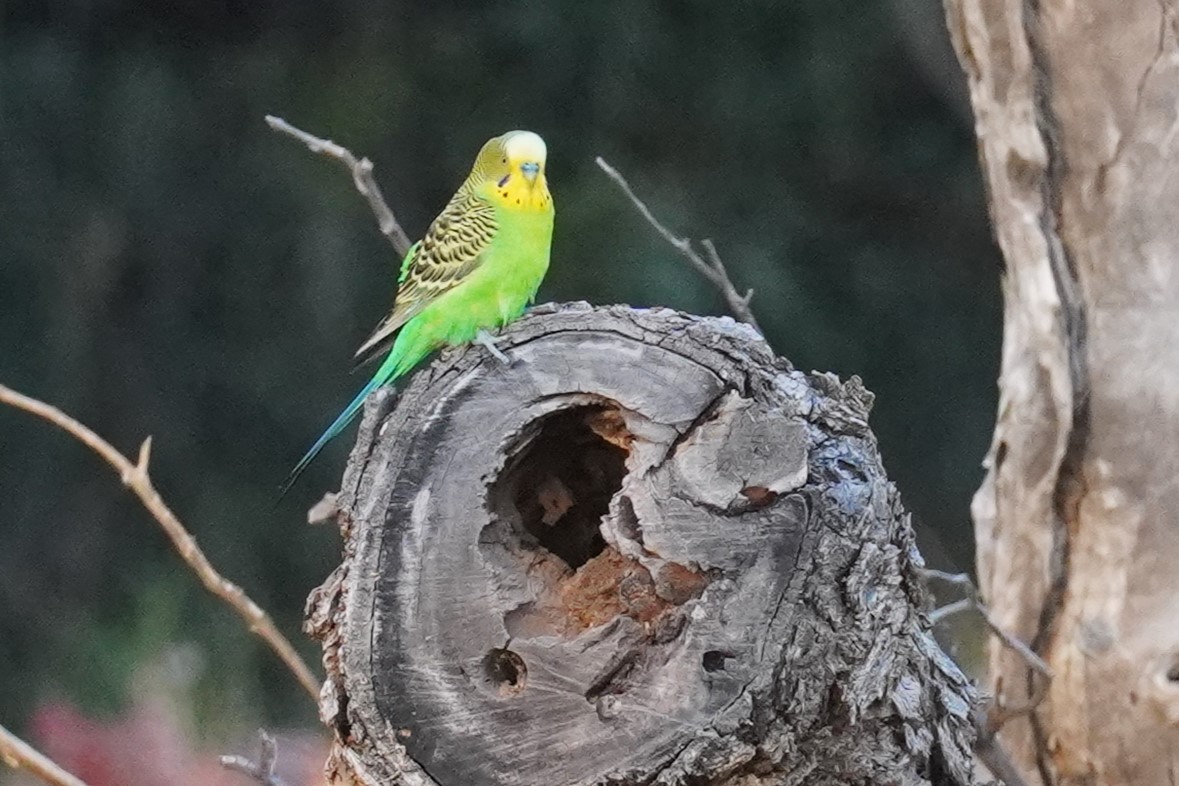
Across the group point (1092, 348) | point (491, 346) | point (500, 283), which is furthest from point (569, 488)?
point (1092, 348)

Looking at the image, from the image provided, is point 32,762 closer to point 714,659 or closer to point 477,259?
point 714,659

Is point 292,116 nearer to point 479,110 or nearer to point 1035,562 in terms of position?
point 479,110

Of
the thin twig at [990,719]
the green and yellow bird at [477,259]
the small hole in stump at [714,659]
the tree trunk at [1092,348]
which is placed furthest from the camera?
→ the tree trunk at [1092,348]

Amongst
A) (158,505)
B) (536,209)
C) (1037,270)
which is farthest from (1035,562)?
(158,505)

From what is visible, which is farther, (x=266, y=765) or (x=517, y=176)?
(x=517, y=176)

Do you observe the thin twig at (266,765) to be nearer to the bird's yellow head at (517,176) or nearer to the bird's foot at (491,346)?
the bird's foot at (491,346)

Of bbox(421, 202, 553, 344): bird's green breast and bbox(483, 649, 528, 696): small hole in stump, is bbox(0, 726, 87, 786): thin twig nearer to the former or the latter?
bbox(483, 649, 528, 696): small hole in stump

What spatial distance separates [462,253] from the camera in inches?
52.1

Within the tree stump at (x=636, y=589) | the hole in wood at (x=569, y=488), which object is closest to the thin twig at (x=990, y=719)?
the tree stump at (x=636, y=589)

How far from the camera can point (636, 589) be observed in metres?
0.93

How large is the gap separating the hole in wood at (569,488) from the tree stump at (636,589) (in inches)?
1.8

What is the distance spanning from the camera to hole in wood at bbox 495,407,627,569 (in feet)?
3.35

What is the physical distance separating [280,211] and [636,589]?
1465mm

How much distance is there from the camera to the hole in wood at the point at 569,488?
1.02 m
